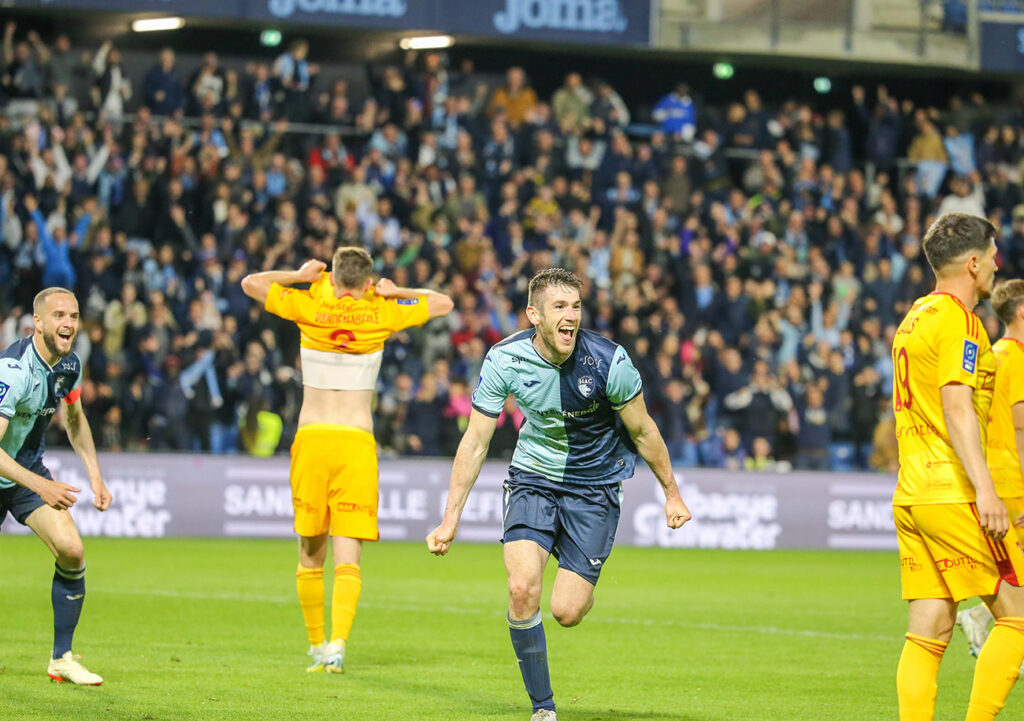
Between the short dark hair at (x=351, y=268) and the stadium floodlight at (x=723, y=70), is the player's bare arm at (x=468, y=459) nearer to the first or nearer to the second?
the short dark hair at (x=351, y=268)

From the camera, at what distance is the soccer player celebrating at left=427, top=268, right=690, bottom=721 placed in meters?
7.33

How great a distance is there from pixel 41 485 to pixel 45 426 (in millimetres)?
1049

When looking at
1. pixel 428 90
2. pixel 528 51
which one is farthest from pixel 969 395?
pixel 528 51

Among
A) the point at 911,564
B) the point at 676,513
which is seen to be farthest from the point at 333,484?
the point at 911,564

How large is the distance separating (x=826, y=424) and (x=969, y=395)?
54.8ft

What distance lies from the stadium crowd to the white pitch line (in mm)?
6440

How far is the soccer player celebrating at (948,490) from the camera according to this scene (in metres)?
6.20

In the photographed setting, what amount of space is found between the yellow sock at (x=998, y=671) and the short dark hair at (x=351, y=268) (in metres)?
4.85

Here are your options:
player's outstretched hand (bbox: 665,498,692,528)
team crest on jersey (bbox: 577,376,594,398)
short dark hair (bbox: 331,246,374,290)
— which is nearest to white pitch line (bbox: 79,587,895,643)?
short dark hair (bbox: 331,246,374,290)

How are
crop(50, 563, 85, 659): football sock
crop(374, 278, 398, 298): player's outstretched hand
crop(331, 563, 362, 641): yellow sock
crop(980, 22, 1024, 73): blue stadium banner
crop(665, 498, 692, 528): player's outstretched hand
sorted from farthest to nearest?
crop(980, 22, 1024, 73): blue stadium banner, crop(374, 278, 398, 298): player's outstretched hand, crop(331, 563, 362, 641): yellow sock, crop(50, 563, 85, 659): football sock, crop(665, 498, 692, 528): player's outstretched hand

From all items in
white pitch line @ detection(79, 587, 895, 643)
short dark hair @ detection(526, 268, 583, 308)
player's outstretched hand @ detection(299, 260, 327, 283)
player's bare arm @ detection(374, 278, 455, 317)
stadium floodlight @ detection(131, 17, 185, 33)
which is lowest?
white pitch line @ detection(79, 587, 895, 643)

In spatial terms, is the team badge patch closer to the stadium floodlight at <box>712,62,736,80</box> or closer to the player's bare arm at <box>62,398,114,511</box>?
the player's bare arm at <box>62,398,114,511</box>

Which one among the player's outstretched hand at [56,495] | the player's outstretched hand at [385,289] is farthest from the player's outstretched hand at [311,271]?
the player's outstretched hand at [56,495]

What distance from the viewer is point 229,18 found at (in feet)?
84.4
